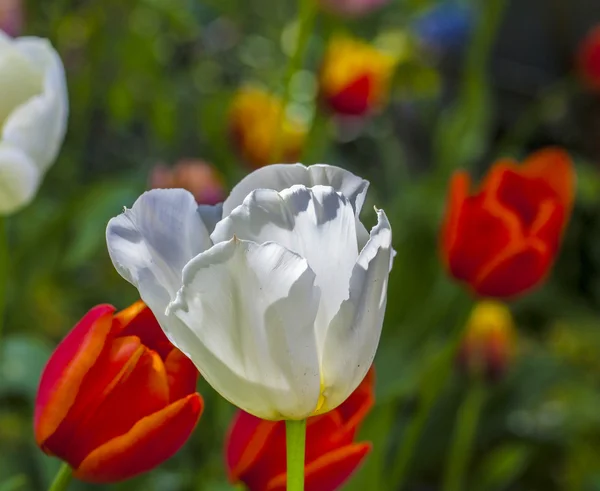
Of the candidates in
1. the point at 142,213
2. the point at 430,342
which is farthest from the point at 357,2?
the point at 142,213

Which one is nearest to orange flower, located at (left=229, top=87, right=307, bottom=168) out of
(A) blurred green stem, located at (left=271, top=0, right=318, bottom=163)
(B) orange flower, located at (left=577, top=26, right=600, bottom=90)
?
(A) blurred green stem, located at (left=271, top=0, right=318, bottom=163)

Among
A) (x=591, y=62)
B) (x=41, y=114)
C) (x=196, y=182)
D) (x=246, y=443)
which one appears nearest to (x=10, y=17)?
(x=196, y=182)

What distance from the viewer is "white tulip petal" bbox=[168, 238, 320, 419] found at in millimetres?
206

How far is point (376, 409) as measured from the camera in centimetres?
70

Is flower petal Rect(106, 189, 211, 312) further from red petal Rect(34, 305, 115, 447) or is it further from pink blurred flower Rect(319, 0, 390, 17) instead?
pink blurred flower Rect(319, 0, 390, 17)

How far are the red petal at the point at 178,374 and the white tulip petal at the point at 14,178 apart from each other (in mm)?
134

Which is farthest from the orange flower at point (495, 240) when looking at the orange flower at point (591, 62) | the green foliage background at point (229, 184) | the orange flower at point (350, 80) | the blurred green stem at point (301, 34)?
the orange flower at point (591, 62)

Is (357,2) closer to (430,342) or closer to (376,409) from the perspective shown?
(430,342)

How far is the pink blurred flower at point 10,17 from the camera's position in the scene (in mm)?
764

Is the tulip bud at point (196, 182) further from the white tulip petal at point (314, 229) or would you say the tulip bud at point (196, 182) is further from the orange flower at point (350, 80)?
the white tulip petal at point (314, 229)

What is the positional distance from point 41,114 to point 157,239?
154mm

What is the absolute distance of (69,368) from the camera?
0.24 m

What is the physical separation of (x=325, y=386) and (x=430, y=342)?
650 millimetres

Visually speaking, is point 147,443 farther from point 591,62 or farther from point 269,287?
point 591,62
